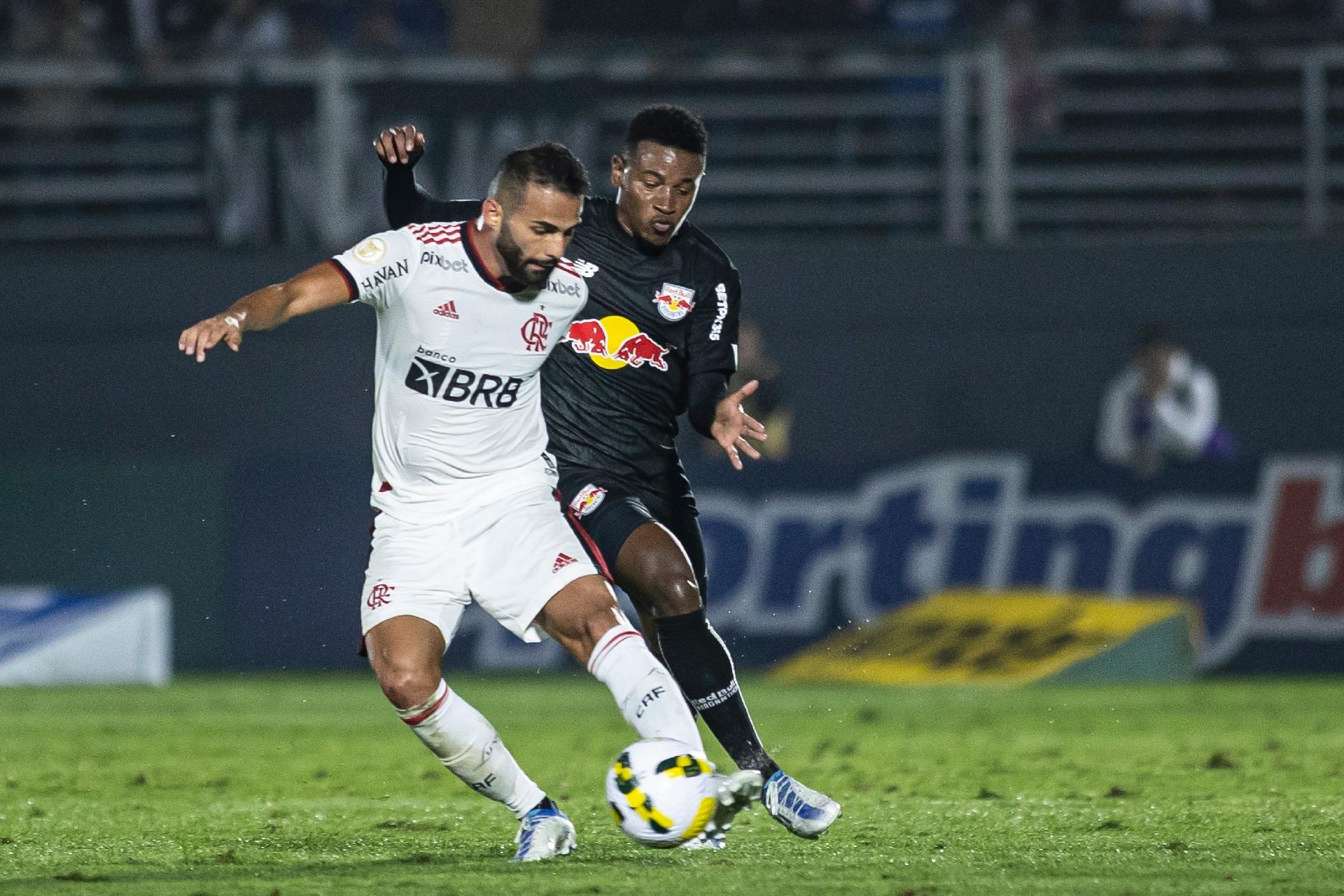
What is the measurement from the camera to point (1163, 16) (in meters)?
14.9

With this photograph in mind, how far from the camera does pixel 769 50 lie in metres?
14.8

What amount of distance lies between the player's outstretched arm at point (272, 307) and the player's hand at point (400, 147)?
66cm

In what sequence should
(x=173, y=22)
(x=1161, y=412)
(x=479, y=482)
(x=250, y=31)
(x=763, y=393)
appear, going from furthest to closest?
(x=250, y=31) → (x=173, y=22) → (x=1161, y=412) → (x=763, y=393) → (x=479, y=482)

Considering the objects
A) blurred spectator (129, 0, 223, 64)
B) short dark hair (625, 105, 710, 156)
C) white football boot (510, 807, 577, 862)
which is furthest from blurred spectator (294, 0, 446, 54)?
white football boot (510, 807, 577, 862)

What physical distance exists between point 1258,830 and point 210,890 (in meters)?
3.17

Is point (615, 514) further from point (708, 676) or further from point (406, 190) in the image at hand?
point (406, 190)

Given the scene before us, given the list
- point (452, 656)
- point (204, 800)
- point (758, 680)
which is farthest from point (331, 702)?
point (204, 800)

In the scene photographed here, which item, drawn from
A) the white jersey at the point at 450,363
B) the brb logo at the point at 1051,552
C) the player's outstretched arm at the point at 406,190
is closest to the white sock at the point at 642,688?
the white jersey at the point at 450,363

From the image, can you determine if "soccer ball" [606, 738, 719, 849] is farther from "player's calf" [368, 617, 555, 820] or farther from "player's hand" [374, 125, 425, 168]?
"player's hand" [374, 125, 425, 168]

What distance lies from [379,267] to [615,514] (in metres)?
1.14

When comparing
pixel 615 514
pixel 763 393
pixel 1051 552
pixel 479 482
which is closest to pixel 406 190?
pixel 479 482

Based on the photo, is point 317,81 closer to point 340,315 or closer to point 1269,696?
point 340,315

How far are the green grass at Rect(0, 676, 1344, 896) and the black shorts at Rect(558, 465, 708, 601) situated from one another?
880mm

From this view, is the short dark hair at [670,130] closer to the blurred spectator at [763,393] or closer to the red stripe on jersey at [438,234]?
the red stripe on jersey at [438,234]
